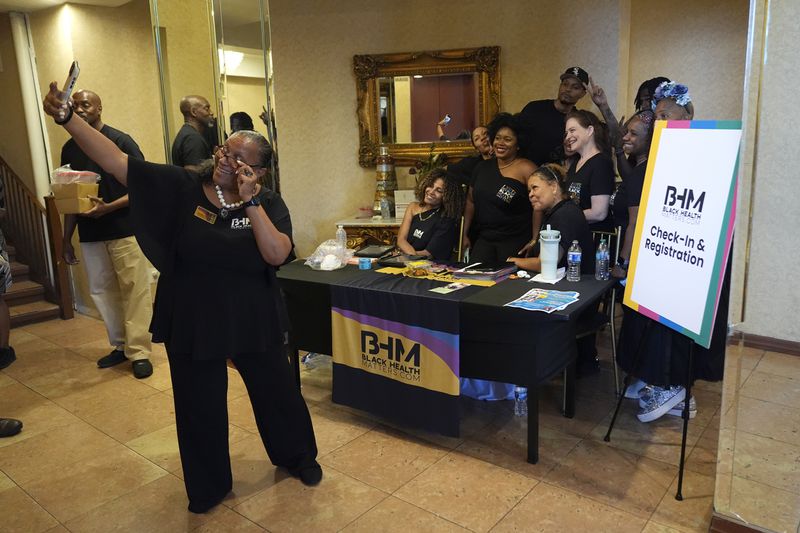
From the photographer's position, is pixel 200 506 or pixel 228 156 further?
pixel 200 506

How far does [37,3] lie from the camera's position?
5.05 m

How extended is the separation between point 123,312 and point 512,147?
109 inches

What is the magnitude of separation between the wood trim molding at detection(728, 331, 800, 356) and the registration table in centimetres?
60

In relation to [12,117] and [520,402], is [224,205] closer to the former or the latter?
[520,402]

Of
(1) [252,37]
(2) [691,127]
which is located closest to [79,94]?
(1) [252,37]

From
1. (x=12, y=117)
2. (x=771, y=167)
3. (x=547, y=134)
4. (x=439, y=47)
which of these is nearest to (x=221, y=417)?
(x=771, y=167)

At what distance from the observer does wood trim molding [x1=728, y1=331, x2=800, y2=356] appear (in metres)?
1.97

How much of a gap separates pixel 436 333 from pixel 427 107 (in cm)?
276

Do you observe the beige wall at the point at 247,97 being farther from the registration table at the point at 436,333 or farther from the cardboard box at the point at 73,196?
the registration table at the point at 436,333

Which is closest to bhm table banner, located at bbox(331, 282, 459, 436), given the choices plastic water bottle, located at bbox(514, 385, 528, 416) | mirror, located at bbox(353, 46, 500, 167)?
plastic water bottle, located at bbox(514, 385, 528, 416)

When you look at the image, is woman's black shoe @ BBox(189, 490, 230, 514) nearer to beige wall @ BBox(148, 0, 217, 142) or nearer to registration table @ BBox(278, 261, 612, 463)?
registration table @ BBox(278, 261, 612, 463)

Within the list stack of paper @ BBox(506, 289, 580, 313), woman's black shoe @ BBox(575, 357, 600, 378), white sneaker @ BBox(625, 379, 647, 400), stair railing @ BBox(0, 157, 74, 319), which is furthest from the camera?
stair railing @ BBox(0, 157, 74, 319)

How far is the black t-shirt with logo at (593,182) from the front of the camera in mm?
3207

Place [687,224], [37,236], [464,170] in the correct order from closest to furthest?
[687,224] < [464,170] < [37,236]
